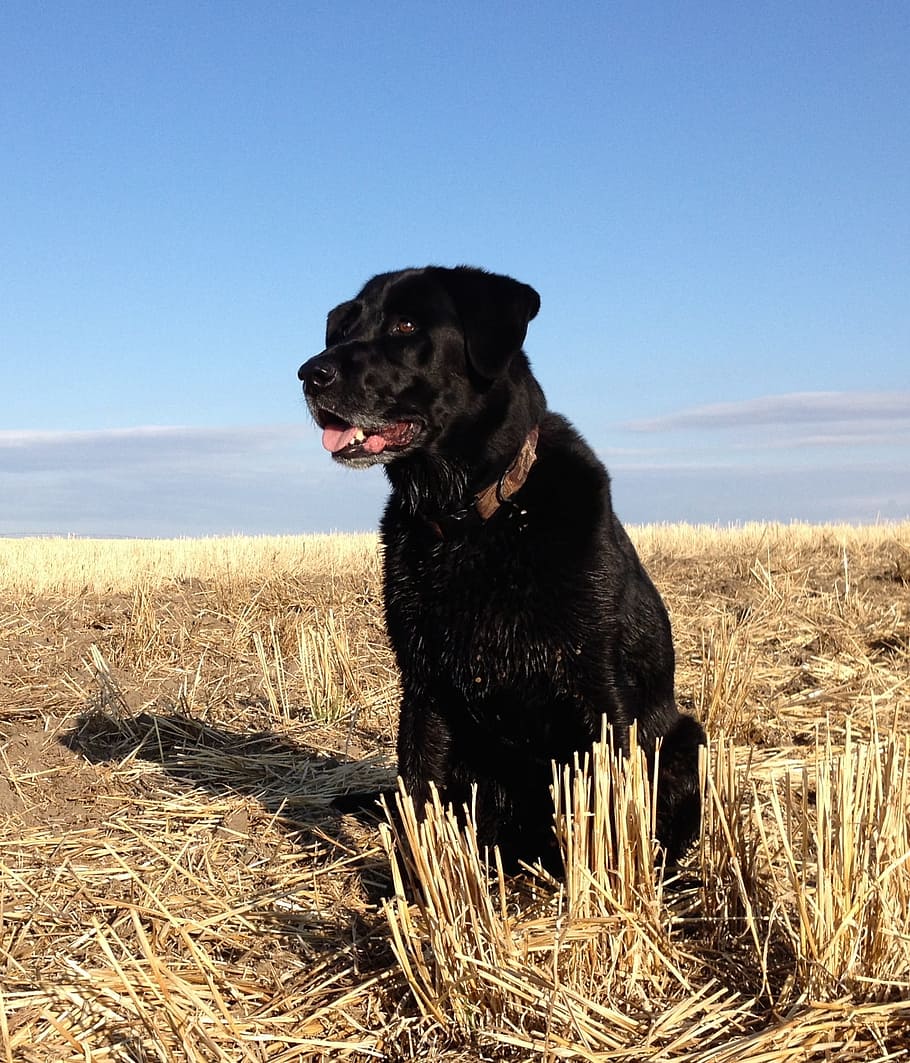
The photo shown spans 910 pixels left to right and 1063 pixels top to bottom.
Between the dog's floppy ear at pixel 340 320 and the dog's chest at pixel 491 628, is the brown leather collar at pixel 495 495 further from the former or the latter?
the dog's floppy ear at pixel 340 320

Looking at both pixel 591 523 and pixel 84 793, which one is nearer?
pixel 591 523

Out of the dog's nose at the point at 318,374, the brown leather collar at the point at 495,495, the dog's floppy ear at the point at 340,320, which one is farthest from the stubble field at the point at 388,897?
the dog's floppy ear at the point at 340,320

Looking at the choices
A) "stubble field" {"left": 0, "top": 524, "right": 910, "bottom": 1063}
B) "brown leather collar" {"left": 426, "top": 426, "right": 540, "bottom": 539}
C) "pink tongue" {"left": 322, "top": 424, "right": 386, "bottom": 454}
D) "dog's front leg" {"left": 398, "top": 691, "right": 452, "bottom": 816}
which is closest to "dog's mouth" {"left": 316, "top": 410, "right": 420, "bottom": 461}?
"pink tongue" {"left": 322, "top": 424, "right": 386, "bottom": 454}

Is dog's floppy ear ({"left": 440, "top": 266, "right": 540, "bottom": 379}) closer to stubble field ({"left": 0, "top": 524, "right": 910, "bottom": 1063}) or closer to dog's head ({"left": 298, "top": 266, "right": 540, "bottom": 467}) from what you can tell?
dog's head ({"left": 298, "top": 266, "right": 540, "bottom": 467})

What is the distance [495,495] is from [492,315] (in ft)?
1.98

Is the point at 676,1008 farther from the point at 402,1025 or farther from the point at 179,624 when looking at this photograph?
the point at 179,624

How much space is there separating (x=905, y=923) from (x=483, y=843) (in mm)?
1422

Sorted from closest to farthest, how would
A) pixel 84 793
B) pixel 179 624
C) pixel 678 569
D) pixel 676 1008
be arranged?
pixel 676 1008 → pixel 84 793 → pixel 179 624 → pixel 678 569

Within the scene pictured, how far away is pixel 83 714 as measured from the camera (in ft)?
17.0

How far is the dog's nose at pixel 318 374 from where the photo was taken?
3422 millimetres

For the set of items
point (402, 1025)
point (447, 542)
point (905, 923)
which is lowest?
point (402, 1025)

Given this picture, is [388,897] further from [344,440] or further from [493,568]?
[344,440]

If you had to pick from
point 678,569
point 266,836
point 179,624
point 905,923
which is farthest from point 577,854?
point 678,569

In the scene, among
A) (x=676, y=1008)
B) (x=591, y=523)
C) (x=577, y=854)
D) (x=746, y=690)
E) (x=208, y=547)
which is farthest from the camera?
(x=208, y=547)
